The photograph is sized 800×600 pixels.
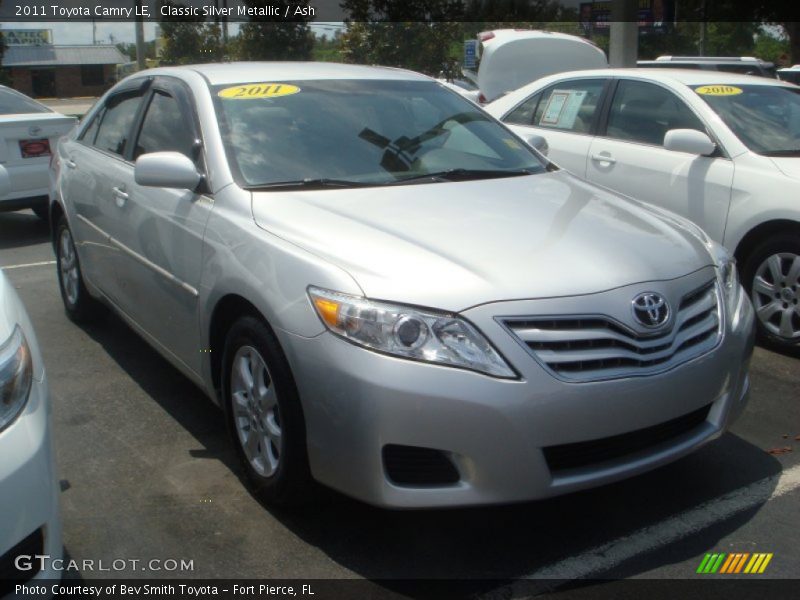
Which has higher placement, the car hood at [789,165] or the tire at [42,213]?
the car hood at [789,165]

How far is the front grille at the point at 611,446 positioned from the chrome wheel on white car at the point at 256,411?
97 centimetres

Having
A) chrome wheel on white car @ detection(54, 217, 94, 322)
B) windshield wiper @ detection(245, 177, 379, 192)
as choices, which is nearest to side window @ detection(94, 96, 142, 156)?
chrome wheel on white car @ detection(54, 217, 94, 322)

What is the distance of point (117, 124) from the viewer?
17.2 feet

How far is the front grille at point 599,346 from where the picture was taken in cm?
295

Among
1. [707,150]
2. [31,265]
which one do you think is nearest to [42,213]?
[31,265]

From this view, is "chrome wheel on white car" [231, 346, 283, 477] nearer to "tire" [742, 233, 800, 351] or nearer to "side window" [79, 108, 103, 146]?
"side window" [79, 108, 103, 146]

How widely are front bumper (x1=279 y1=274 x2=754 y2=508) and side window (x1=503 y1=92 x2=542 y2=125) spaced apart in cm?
454

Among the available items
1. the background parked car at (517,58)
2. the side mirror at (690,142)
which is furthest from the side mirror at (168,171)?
the background parked car at (517,58)

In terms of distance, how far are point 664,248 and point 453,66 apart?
1913cm

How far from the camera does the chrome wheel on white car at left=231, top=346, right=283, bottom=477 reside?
11.0 ft

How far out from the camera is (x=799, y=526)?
133 inches

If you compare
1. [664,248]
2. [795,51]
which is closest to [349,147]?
[664,248]

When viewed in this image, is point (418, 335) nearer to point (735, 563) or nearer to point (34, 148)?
point (735, 563)

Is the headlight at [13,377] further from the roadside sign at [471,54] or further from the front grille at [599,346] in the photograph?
the roadside sign at [471,54]
